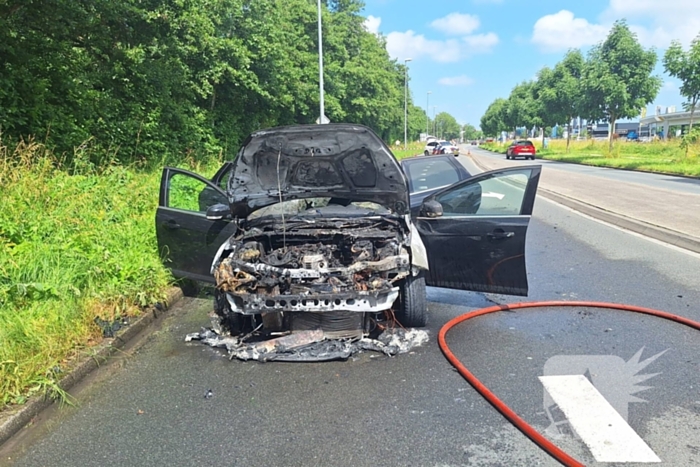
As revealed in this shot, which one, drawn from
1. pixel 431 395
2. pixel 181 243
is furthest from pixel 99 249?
pixel 431 395

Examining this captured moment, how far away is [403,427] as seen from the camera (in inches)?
130

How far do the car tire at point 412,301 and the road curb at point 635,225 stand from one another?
5.52m

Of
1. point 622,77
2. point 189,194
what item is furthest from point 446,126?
point 189,194

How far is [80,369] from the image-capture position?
4.10m

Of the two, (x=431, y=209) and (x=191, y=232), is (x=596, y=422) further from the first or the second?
(x=191, y=232)

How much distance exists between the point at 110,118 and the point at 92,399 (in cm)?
1021

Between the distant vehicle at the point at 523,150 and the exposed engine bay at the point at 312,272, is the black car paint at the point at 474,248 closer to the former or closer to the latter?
the exposed engine bay at the point at 312,272

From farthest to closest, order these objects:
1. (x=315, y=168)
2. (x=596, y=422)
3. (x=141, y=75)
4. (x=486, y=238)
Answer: (x=141, y=75), (x=315, y=168), (x=486, y=238), (x=596, y=422)

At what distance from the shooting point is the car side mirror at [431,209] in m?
5.27

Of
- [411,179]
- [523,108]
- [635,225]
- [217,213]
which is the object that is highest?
[523,108]

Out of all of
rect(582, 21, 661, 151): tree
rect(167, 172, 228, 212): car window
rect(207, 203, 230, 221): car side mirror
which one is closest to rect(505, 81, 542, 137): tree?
rect(582, 21, 661, 151): tree

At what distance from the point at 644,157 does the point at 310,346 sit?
130 ft

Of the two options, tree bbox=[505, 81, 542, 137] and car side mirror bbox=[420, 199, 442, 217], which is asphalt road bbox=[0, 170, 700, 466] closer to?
car side mirror bbox=[420, 199, 442, 217]

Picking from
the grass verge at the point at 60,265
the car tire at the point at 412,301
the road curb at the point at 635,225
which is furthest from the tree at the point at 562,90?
the car tire at the point at 412,301
